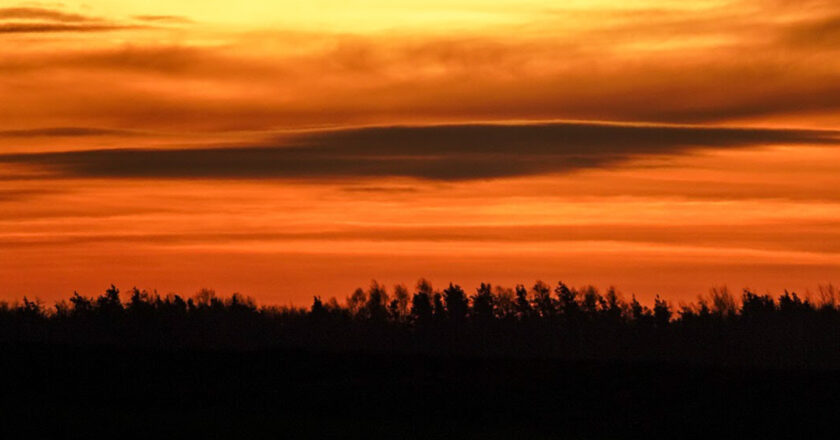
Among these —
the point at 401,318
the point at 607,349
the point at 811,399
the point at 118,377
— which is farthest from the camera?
the point at 401,318

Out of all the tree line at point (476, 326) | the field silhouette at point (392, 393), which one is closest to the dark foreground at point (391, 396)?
the field silhouette at point (392, 393)

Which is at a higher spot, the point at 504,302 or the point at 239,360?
the point at 504,302

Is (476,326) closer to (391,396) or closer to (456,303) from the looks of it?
(456,303)

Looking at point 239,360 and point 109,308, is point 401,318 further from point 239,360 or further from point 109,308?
point 239,360

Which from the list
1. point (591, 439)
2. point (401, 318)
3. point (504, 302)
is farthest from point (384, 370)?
point (504, 302)

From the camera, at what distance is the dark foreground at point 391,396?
33656 millimetres

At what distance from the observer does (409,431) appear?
107ft

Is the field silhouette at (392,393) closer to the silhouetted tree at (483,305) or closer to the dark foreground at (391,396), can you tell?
the dark foreground at (391,396)

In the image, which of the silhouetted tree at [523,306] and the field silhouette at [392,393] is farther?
the silhouetted tree at [523,306]

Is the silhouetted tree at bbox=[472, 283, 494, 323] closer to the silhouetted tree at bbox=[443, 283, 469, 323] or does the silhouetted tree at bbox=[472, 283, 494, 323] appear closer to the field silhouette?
the silhouetted tree at bbox=[443, 283, 469, 323]

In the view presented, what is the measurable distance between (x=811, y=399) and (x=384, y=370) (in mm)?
13554

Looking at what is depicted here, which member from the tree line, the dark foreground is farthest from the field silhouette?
the tree line

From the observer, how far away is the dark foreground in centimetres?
3366

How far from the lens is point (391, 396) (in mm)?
40625
